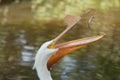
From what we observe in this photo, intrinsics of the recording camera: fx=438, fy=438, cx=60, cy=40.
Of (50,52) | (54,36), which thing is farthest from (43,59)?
(54,36)

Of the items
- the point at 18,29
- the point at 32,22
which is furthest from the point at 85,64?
the point at 32,22

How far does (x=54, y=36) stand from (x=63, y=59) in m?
1.81

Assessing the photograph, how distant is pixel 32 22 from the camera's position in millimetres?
11352

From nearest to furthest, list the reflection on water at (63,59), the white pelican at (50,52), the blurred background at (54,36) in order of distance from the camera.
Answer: the white pelican at (50,52) < the reflection on water at (63,59) < the blurred background at (54,36)

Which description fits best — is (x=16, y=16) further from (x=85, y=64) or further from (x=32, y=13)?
(x=85, y=64)

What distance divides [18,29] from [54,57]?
7.13 m

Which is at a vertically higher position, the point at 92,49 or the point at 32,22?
the point at 32,22

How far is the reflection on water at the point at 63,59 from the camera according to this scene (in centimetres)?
673

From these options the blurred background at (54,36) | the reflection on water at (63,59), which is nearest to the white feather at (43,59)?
the blurred background at (54,36)

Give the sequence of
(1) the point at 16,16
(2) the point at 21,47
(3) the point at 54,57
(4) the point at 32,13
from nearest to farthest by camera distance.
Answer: (3) the point at 54,57
(2) the point at 21,47
(1) the point at 16,16
(4) the point at 32,13

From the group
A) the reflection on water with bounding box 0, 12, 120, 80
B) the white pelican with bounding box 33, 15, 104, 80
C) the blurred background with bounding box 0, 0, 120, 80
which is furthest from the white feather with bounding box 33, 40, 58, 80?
the reflection on water with bounding box 0, 12, 120, 80

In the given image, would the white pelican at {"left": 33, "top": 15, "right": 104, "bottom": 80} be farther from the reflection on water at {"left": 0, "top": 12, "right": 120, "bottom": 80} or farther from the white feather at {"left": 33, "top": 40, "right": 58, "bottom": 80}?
the reflection on water at {"left": 0, "top": 12, "right": 120, "bottom": 80}

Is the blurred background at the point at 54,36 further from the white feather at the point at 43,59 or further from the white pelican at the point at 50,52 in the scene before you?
the white feather at the point at 43,59

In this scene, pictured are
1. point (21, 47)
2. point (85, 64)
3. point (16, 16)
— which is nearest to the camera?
point (85, 64)
